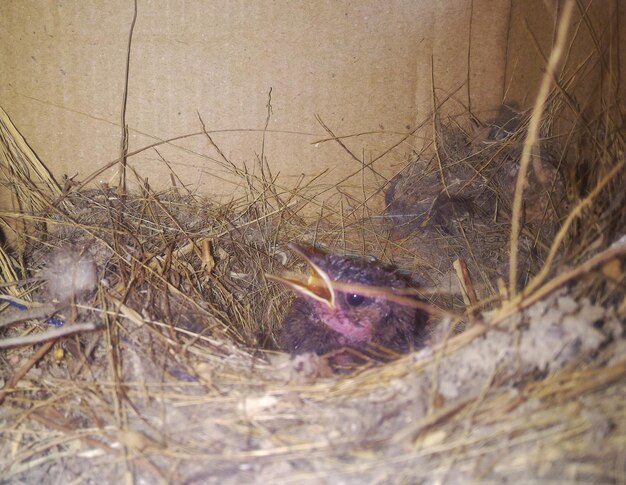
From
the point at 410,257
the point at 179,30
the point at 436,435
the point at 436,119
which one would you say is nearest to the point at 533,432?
the point at 436,435

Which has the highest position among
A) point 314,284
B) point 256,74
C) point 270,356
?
point 256,74

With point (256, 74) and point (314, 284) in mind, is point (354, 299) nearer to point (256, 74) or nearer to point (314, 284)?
point (314, 284)

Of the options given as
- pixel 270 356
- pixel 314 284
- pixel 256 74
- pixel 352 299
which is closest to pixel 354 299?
pixel 352 299

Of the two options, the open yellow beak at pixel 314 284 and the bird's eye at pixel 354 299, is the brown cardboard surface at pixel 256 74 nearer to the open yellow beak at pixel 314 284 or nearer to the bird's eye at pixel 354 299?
the open yellow beak at pixel 314 284

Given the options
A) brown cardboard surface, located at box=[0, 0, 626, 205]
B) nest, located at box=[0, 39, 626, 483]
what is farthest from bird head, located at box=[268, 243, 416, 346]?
brown cardboard surface, located at box=[0, 0, 626, 205]

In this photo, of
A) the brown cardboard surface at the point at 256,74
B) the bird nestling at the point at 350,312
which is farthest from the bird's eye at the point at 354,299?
the brown cardboard surface at the point at 256,74

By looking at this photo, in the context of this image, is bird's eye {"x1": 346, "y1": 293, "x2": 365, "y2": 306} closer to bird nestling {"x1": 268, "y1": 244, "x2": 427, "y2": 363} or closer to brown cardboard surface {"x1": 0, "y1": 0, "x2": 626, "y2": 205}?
bird nestling {"x1": 268, "y1": 244, "x2": 427, "y2": 363}
